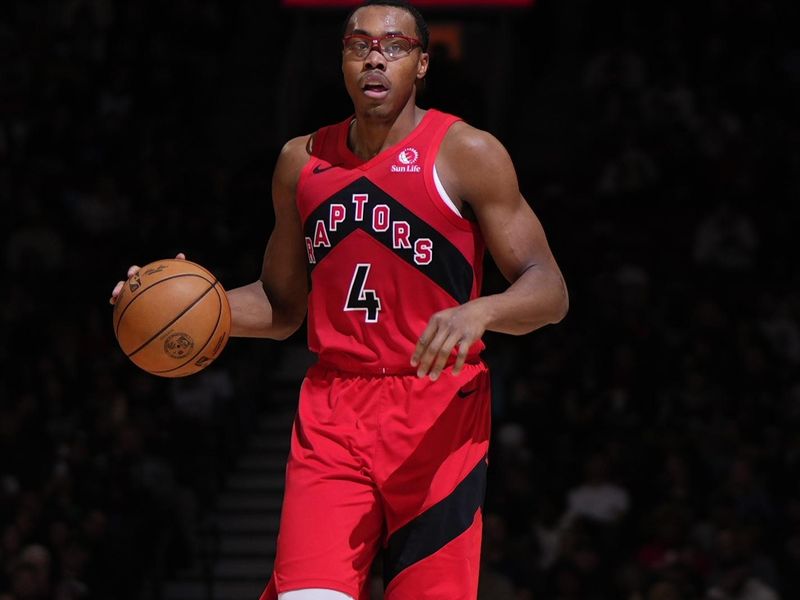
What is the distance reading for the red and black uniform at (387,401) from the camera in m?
4.42

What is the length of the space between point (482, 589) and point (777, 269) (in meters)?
5.36

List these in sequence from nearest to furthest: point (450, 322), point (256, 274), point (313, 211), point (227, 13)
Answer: point (450, 322)
point (313, 211)
point (256, 274)
point (227, 13)

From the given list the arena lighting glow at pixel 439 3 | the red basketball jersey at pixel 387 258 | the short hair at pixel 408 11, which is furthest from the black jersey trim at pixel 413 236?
the arena lighting glow at pixel 439 3

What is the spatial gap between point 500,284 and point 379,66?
321 inches

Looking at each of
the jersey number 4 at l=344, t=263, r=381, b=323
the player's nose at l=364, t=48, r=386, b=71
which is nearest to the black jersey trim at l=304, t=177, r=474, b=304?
the jersey number 4 at l=344, t=263, r=381, b=323

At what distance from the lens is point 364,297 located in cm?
456

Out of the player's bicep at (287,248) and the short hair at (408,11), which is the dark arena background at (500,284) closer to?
the player's bicep at (287,248)

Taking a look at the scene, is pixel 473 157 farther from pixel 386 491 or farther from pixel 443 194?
pixel 386 491

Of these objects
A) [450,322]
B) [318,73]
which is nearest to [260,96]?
[318,73]

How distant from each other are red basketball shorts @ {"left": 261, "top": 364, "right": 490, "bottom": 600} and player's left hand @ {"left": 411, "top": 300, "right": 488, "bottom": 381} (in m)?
0.51

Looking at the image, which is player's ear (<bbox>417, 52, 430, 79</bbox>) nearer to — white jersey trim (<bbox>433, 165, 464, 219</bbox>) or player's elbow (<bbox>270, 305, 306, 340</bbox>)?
white jersey trim (<bbox>433, 165, 464, 219</bbox>)

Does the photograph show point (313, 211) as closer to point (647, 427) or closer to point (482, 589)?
point (482, 589)

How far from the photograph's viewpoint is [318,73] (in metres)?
16.5

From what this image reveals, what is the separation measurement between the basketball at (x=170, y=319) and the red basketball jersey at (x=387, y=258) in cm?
32
